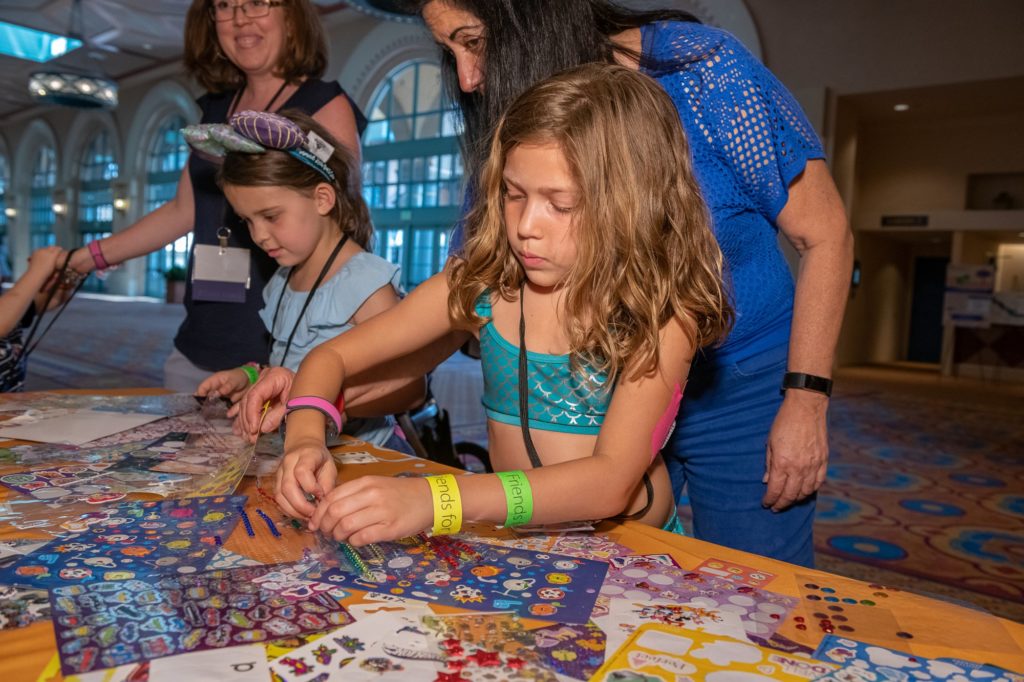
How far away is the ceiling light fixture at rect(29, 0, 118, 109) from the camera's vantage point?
1199 cm

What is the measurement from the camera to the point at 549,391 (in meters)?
1.12

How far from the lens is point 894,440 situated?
17.7ft

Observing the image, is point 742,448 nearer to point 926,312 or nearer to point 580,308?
point 580,308

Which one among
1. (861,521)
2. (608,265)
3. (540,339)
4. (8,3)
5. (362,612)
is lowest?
(861,521)

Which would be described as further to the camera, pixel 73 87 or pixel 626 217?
pixel 73 87

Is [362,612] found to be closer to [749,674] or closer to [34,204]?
[749,674]

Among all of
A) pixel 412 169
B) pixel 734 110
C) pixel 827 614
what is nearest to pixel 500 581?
pixel 827 614

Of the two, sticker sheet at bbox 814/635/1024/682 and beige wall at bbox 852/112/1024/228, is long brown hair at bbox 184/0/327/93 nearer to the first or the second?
sticker sheet at bbox 814/635/1024/682

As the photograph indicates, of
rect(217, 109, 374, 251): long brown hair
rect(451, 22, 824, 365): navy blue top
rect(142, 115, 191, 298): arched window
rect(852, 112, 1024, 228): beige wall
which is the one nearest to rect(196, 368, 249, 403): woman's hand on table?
rect(217, 109, 374, 251): long brown hair

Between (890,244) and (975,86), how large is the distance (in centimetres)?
509

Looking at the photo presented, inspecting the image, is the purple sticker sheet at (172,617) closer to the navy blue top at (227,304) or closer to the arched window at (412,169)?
the navy blue top at (227,304)

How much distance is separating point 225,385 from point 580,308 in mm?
896

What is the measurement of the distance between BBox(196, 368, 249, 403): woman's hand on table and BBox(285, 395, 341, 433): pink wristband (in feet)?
1.77

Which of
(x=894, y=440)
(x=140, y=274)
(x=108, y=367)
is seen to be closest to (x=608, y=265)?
(x=894, y=440)
